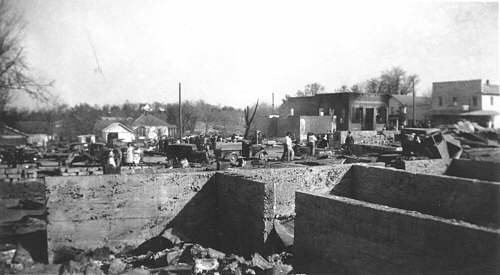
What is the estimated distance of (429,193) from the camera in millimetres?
10258

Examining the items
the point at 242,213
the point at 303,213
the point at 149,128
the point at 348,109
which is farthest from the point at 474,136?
the point at 149,128

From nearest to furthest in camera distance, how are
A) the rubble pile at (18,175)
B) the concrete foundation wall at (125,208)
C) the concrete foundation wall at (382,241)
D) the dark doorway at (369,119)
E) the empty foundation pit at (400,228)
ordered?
1. the concrete foundation wall at (382,241)
2. the empty foundation pit at (400,228)
3. the concrete foundation wall at (125,208)
4. the rubble pile at (18,175)
5. the dark doorway at (369,119)

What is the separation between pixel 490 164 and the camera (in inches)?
501

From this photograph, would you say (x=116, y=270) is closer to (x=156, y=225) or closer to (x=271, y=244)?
(x=156, y=225)

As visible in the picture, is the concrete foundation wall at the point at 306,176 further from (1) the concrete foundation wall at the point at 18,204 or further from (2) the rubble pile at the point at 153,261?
(1) the concrete foundation wall at the point at 18,204

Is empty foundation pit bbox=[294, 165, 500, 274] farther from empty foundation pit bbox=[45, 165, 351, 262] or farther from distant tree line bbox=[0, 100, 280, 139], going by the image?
distant tree line bbox=[0, 100, 280, 139]

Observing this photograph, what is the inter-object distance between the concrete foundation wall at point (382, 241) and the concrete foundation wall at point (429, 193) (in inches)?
136

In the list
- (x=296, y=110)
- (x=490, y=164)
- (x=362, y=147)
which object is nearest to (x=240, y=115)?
(x=296, y=110)

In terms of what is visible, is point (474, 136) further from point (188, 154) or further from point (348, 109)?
point (348, 109)

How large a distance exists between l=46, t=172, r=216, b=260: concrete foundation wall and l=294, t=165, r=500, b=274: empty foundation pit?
3.05m

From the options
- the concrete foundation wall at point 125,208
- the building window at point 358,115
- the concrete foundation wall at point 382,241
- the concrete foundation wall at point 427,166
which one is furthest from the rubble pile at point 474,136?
the building window at point 358,115

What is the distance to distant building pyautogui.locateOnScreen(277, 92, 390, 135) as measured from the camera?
42.2 m

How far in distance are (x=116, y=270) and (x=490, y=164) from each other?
38.3ft

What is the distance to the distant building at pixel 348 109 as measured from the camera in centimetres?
4225
